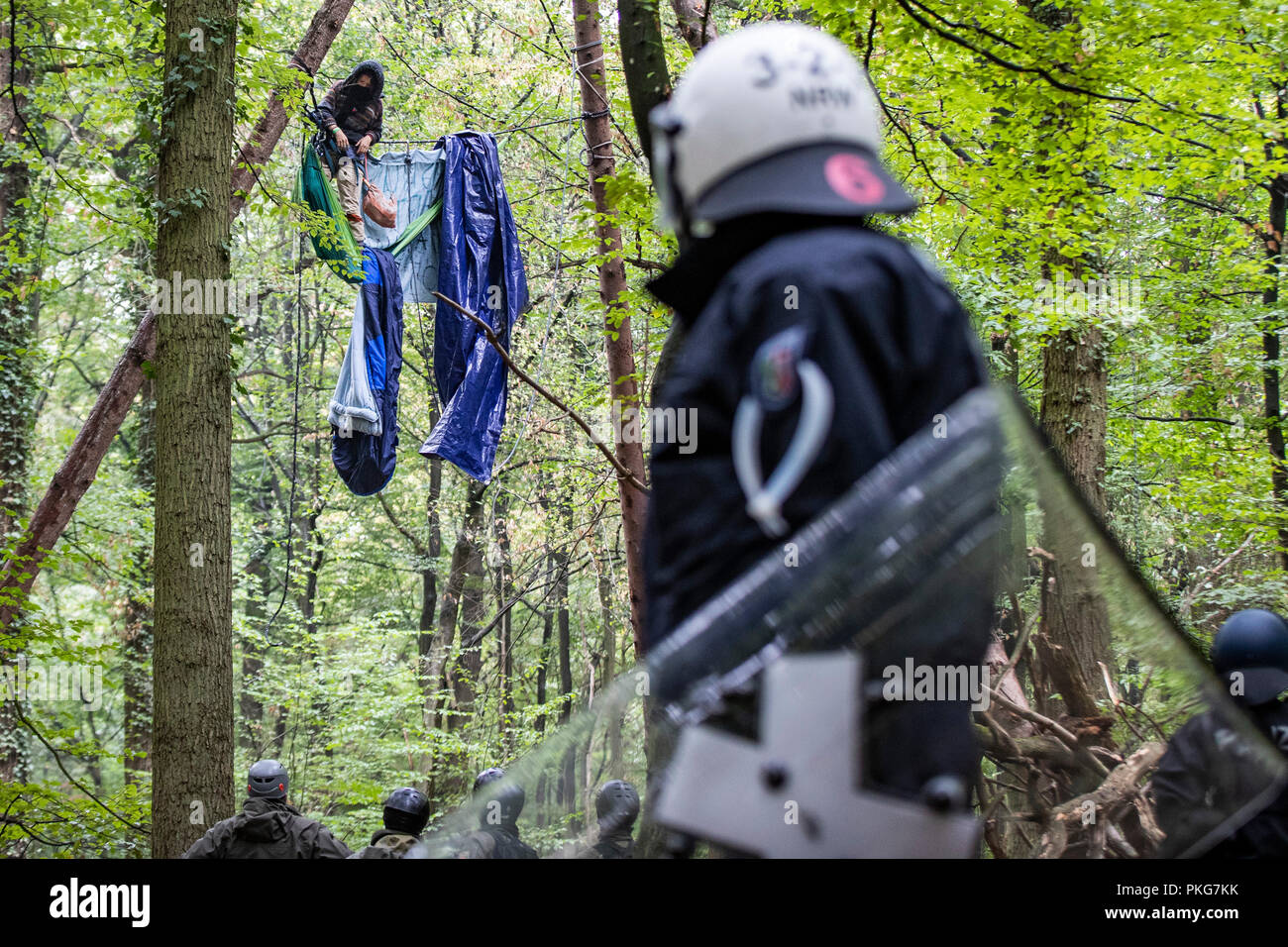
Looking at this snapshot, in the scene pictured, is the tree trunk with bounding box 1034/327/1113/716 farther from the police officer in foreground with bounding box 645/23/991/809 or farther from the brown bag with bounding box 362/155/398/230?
the brown bag with bounding box 362/155/398/230

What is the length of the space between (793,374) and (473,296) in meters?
7.21

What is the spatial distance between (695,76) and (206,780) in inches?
208

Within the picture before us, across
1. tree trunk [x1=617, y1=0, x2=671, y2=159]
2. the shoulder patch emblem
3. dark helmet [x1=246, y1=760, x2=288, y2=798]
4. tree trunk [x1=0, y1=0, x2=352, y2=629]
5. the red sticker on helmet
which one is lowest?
dark helmet [x1=246, y1=760, x2=288, y2=798]

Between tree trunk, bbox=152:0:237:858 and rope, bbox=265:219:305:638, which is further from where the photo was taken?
rope, bbox=265:219:305:638

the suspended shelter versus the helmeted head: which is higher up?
the helmeted head

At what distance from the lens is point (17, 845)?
29.2 ft

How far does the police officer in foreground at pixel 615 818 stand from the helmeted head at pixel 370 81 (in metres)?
7.68

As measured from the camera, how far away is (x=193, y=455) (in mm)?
5691

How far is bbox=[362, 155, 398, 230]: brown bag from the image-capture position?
787 centimetres

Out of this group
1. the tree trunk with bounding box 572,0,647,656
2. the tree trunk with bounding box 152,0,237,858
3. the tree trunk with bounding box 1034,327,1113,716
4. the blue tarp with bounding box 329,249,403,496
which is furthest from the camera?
the blue tarp with bounding box 329,249,403,496

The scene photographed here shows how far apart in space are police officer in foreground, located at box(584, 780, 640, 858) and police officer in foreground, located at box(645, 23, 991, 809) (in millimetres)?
282

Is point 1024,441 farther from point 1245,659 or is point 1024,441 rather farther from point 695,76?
point 1245,659

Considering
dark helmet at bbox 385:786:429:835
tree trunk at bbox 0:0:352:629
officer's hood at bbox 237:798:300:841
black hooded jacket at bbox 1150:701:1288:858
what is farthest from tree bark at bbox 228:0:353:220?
black hooded jacket at bbox 1150:701:1288:858
